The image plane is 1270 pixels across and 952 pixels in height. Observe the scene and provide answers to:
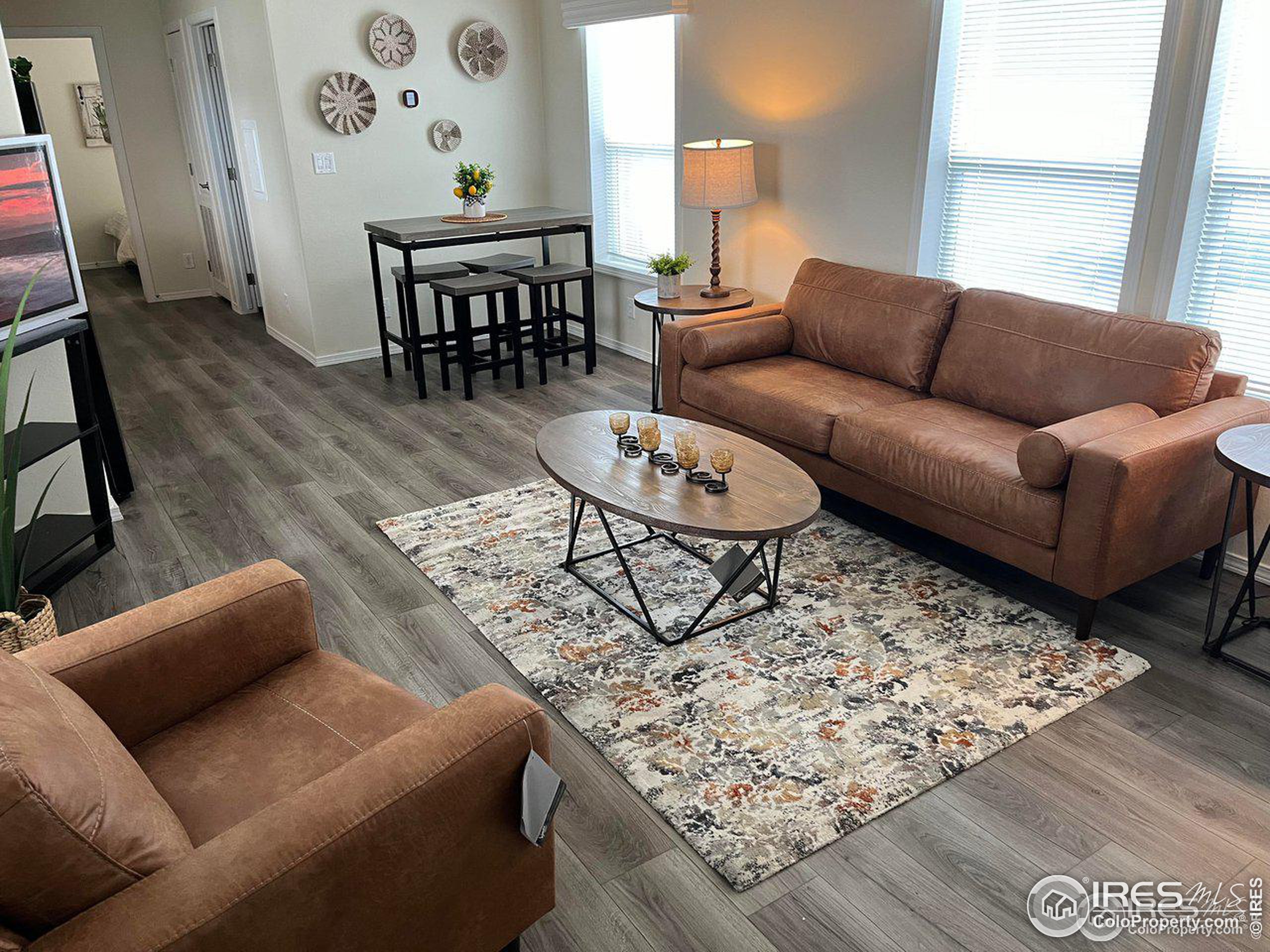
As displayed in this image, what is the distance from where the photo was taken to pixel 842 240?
4.46m

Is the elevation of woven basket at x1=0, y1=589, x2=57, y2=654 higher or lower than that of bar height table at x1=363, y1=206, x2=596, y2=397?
lower

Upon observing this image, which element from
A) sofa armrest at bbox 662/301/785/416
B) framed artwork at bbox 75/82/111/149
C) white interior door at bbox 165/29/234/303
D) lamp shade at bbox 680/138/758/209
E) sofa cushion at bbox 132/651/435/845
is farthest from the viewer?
framed artwork at bbox 75/82/111/149

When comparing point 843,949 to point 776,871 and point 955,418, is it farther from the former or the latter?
point 955,418

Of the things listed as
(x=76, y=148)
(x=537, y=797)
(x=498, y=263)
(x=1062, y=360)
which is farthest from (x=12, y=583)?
(x=76, y=148)

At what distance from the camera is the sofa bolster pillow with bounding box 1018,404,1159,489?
2.78 m

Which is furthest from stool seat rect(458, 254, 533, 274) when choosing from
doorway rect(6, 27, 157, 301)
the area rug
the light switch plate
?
doorway rect(6, 27, 157, 301)

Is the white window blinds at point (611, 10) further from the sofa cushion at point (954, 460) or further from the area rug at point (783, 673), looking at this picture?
the area rug at point (783, 673)

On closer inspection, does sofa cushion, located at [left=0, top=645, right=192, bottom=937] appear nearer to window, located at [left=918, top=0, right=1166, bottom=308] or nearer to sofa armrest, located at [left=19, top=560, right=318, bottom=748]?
sofa armrest, located at [left=19, top=560, right=318, bottom=748]

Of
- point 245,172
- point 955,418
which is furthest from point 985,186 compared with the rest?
point 245,172

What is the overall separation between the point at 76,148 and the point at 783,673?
34.0 feet

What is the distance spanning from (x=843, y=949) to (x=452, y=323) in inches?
211

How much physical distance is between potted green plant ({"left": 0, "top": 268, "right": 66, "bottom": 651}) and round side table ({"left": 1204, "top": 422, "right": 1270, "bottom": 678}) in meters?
3.32

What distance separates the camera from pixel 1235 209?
3.07 m

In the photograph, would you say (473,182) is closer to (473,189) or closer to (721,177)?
(473,189)
